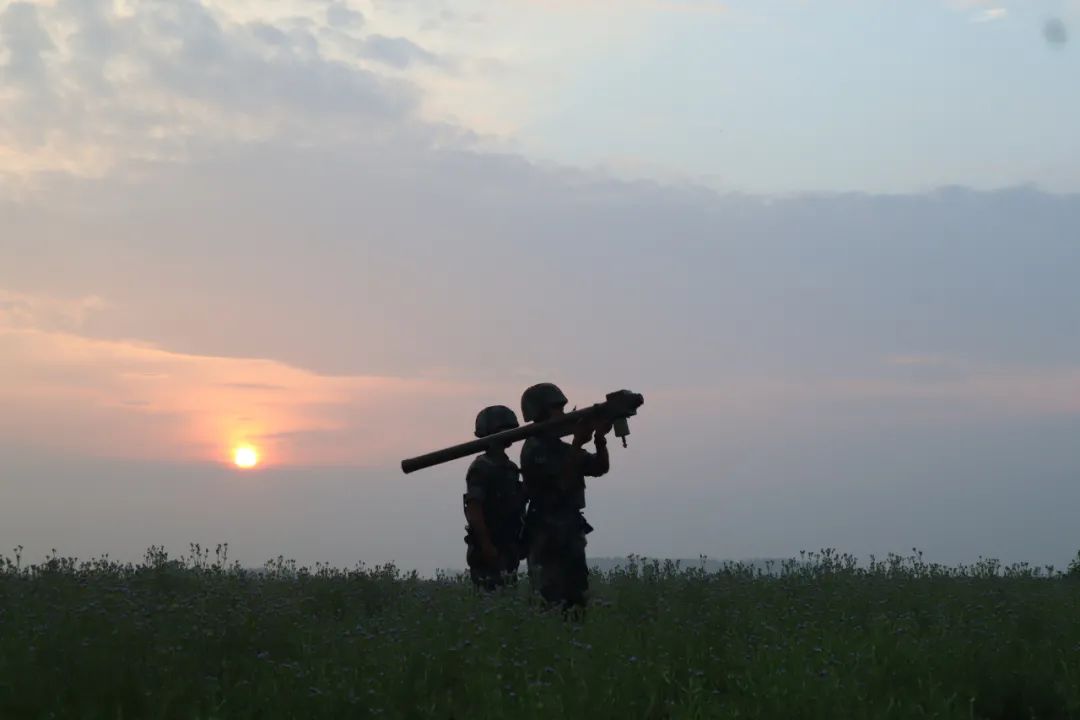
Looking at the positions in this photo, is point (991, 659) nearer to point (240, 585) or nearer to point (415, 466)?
point (415, 466)

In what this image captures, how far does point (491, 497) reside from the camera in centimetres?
1220

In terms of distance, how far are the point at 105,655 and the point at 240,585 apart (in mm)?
4492

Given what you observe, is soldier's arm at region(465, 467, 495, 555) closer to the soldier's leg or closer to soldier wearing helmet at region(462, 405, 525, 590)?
soldier wearing helmet at region(462, 405, 525, 590)

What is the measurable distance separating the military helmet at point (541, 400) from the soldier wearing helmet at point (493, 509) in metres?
0.63

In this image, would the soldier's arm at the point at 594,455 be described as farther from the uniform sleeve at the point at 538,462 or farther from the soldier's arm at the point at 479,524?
the soldier's arm at the point at 479,524

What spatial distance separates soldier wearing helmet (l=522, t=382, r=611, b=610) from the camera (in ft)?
35.8

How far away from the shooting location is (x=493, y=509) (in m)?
12.2

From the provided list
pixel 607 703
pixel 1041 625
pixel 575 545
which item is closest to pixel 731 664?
pixel 607 703

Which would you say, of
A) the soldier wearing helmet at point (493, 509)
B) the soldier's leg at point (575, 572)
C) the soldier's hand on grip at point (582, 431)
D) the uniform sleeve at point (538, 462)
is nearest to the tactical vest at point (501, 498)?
the soldier wearing helmet at point (493, 509)

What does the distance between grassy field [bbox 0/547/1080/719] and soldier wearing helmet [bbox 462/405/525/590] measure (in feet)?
1.38

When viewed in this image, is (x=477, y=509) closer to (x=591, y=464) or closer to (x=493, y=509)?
(x=493, y=509)

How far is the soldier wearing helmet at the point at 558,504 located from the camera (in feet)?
35.8

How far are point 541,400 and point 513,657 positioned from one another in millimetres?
3491

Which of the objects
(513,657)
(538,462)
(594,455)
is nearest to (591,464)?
(594,455)
